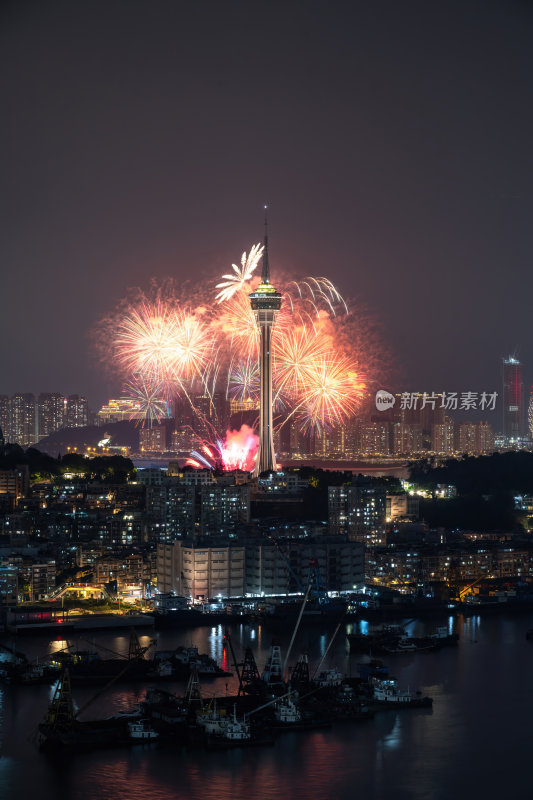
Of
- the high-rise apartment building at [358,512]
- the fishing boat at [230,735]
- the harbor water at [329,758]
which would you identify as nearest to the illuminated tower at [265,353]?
the high-rise apartment building at [358,512]

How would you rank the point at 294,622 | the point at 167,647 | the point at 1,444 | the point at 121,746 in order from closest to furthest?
the point at 121,746
the point at 167,647
the point at 294,622
the point at 1,444

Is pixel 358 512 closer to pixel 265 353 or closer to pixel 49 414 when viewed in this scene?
pixel 265 353

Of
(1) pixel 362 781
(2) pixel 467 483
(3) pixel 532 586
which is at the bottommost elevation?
(1) pixel 362 781

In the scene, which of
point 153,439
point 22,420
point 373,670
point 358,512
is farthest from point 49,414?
point 373,670

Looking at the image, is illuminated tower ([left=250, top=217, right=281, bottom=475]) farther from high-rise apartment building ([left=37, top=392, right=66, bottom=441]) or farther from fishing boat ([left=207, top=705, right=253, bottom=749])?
high-rise apartment building ([left=37, top=392, right=66, bottom=441])

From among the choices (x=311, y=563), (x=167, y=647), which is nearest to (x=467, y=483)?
(x=311, y=563)

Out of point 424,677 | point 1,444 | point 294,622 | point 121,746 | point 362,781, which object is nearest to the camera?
point 362,781

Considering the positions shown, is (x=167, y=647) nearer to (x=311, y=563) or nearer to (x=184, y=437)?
(x=311, y=563)
